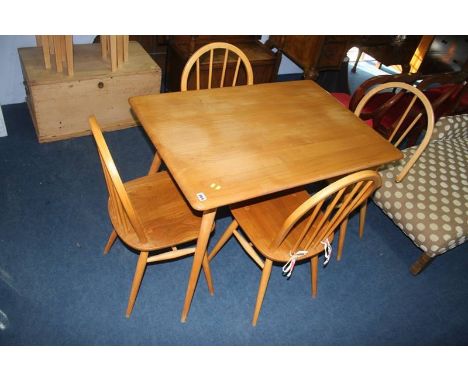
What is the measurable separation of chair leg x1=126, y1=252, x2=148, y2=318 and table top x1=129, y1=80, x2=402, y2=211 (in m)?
0.41

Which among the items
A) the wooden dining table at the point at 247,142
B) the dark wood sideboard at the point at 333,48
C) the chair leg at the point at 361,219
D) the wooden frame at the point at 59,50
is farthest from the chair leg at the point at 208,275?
the dark wood sideboard at the point at 333,48

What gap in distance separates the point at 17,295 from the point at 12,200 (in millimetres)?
576

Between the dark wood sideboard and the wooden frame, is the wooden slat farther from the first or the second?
the dark wood sideboard

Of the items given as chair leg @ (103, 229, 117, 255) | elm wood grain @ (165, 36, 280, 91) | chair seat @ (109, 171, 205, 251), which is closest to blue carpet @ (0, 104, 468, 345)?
chair leg @ (103, 229, 117, 255)

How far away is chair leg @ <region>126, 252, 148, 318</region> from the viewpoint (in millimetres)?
1379

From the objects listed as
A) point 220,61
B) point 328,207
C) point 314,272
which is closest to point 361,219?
point 314,272

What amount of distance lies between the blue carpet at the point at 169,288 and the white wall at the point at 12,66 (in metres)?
0.52

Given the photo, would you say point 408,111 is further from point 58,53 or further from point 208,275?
point 58,53

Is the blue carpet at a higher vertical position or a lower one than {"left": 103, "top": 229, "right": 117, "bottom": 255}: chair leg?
lower

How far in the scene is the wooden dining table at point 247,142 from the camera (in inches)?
46.6

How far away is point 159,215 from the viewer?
4.64 feet

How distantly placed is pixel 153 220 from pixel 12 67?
173 cm

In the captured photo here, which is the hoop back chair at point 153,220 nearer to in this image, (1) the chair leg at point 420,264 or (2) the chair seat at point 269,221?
(2) the chair seat at point 269,221
